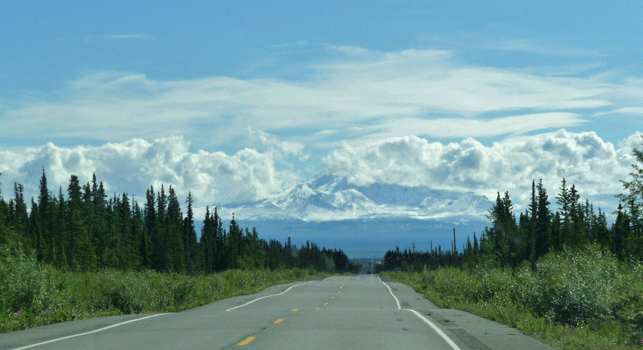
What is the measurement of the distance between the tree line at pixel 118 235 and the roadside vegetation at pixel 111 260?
7.6 inches

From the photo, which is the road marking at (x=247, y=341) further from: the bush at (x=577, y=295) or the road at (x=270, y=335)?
the bush at (x=577, y=295)

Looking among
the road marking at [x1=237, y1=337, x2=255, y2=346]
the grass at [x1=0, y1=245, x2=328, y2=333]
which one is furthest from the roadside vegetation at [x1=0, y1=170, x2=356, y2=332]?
the road marking at [x1=237, y1=337, x2=255, y2=346]

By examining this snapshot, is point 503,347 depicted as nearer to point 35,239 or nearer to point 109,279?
point 109,279

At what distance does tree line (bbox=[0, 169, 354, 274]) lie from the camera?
9344 cm

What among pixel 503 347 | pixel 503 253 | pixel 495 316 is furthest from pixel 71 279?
pixel 503 253

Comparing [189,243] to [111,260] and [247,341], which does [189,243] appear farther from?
[247,341]

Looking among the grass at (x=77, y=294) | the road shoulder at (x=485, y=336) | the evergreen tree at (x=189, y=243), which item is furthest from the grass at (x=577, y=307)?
the evergreen tree at (x=189, y=243)

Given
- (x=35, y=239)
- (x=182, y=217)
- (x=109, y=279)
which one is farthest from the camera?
(x=182, y=217)

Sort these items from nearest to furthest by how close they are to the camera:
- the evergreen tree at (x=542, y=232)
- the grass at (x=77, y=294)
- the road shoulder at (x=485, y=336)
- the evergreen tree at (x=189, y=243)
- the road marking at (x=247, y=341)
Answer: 1. the road marking at (x=247, y=341)
2. the road shoulder at (x=485, y=336)
3. the grass at (x=77, y=294)
4. the evergreen tree at (x=542, y=232)
5. the evergreen tree at (x=189, y=243)

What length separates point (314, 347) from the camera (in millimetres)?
12391

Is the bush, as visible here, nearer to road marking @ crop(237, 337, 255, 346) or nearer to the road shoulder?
the road shoulder

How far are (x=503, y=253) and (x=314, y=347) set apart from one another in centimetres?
7832

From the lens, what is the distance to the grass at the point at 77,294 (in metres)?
19.7

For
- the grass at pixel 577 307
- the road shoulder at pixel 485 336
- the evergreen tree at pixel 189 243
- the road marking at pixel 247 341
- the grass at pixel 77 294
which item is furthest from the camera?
the evergreen tree at pixel 189 243
